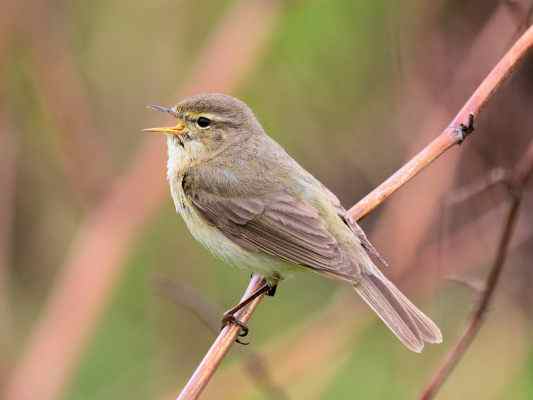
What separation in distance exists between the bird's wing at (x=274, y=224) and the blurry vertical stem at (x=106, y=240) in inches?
25.1

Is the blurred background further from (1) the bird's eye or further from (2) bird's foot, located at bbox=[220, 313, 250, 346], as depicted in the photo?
(1) the bird's eye

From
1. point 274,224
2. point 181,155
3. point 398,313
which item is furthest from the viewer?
point 181,155

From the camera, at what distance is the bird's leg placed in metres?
4.00

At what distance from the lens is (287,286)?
266 inches

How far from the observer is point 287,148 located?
20.7 feet

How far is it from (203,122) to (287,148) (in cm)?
151

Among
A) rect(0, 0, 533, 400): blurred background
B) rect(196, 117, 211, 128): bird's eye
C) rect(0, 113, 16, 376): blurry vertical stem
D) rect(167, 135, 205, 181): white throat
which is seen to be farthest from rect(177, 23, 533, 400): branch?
rect(0, 113, 16, 376): blurry vertical stem

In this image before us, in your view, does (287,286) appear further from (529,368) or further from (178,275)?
(529,368)

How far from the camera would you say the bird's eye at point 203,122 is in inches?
192

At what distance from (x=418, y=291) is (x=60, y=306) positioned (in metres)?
1.94

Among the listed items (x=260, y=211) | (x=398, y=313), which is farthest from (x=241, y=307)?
(x=398, y=313)

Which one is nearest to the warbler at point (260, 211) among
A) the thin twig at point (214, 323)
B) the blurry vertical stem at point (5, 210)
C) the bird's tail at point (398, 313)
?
the bird's tail at point (398, 313)

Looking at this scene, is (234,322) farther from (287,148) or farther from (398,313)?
(287,148)

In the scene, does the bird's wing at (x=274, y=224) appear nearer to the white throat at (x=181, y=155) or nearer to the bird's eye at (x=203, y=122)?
the white throat at (x=181, y=155)
